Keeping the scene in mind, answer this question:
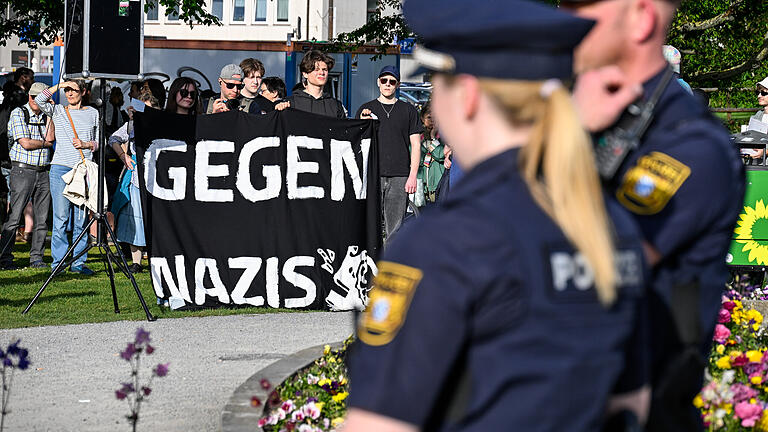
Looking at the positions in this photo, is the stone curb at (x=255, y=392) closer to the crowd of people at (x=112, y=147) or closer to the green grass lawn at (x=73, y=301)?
the green grass lawn at (x=73, y=301)

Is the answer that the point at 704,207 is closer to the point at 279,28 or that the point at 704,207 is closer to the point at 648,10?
the point at 648,10

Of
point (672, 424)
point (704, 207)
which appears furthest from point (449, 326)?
point (704, 207)

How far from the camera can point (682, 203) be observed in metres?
2.40

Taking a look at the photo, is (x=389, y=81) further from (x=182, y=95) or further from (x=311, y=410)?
(x=311, y=410)

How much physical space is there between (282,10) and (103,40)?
47318mm

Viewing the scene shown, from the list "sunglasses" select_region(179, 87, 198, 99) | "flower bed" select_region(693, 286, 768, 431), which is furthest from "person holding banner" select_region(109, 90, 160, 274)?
"flower bed" select_region(693, 286, 768, 431)

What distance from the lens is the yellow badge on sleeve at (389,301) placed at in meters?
1.74

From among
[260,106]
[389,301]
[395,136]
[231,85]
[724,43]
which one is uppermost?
[724,43]

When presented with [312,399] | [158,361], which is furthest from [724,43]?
[312,399]

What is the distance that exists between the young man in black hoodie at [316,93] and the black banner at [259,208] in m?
0.72

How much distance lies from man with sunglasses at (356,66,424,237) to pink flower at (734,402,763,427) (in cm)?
727

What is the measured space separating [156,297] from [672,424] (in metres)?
8.46

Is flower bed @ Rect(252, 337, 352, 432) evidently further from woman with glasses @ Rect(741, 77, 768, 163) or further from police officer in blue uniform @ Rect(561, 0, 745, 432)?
woman with glasses @ Rect(741, 77, 768, 163)

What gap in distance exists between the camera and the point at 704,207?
242cm
